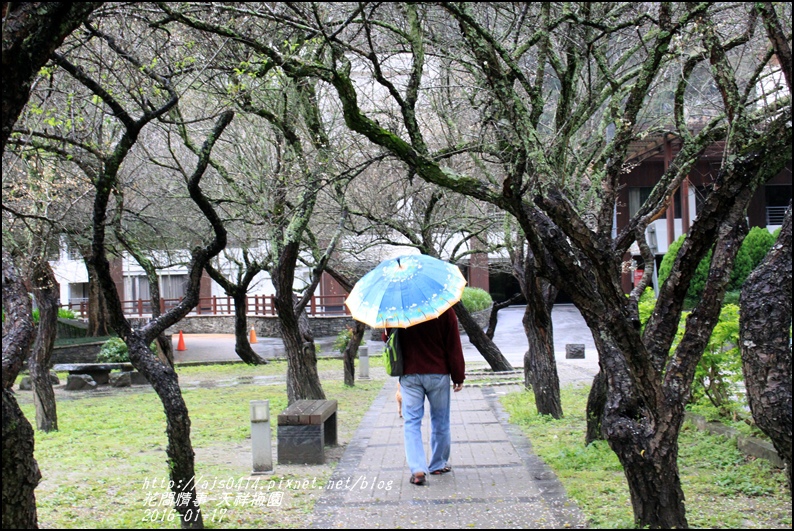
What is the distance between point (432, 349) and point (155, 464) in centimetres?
393

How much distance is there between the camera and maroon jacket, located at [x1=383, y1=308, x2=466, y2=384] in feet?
21.7

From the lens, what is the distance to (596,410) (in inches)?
311

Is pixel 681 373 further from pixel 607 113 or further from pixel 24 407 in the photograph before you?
pixel 24 407

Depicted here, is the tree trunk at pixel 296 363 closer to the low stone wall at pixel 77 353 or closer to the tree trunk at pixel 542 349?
the tree trunk at pixel 542 349

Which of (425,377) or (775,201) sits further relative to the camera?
(775,201)

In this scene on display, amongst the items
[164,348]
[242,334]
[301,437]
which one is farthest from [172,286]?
[301,437]

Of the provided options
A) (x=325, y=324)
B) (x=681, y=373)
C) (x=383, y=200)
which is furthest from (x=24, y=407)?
(x=325, y=324)

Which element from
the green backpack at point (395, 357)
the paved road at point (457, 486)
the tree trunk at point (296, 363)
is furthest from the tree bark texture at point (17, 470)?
the tree trunk at point (296, 363)

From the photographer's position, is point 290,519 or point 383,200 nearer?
point 290,519

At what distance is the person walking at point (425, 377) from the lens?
6.55m

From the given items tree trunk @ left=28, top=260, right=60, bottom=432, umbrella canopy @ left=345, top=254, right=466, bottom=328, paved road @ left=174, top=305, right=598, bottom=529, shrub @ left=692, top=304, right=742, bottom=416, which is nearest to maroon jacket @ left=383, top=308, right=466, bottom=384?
umbrella canopy @ left=345, top=254, right=466, bottom=328

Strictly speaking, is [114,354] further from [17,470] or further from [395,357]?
[17,470]

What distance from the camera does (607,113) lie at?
28.7 ft

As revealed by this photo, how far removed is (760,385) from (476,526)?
2076mm
